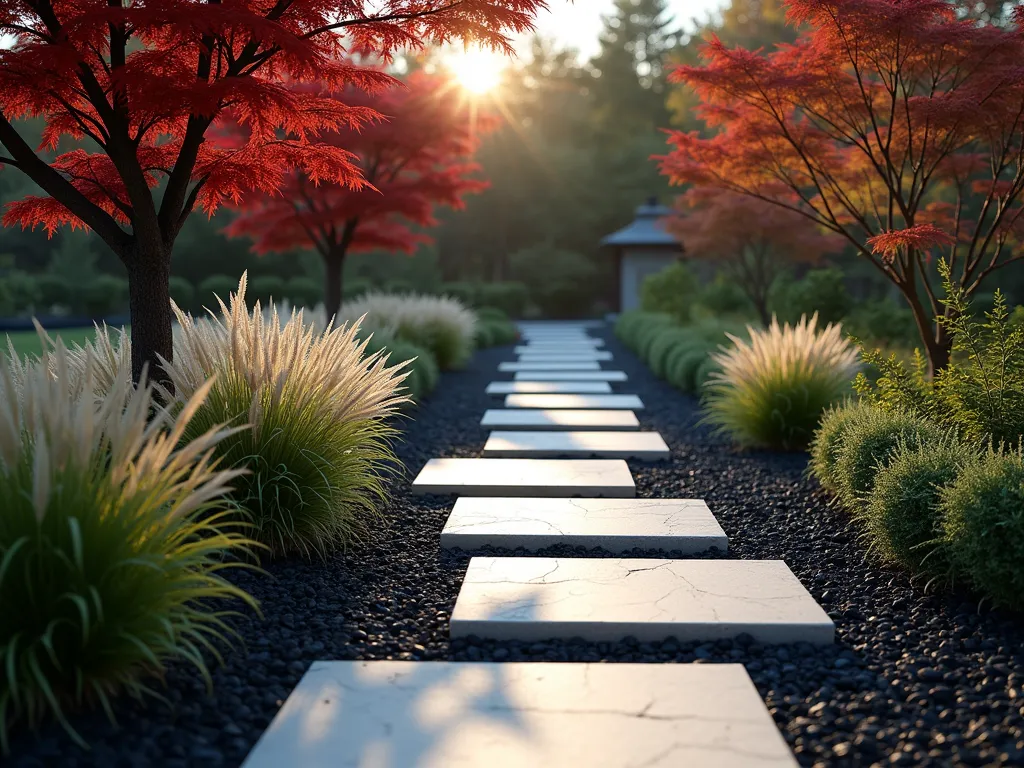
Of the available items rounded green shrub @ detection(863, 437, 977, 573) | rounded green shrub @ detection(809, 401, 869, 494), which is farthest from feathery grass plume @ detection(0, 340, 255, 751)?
rounded green shrub @ detection(809, 401, 869, 494)

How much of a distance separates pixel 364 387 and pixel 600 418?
368 centimetres

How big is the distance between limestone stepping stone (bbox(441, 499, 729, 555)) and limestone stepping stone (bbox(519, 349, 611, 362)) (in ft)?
25.6

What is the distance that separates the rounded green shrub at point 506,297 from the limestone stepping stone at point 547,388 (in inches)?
575

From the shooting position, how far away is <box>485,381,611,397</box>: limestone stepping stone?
8634 millimetres

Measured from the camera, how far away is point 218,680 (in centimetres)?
237

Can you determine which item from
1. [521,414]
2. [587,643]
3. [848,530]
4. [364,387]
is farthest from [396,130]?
[587,643]

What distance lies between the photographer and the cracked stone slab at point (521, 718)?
196cm

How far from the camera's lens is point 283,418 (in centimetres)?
346

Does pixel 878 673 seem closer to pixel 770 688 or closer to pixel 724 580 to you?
pixel 770 688

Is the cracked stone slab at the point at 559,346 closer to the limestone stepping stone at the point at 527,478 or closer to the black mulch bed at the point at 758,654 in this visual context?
the limestone stepping stone at the point at 527,478

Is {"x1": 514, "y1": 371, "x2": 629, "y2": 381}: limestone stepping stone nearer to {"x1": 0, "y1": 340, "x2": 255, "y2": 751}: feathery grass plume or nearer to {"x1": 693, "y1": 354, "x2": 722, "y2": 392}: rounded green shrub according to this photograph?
{"x1": 693, "y1": 354, "x2": 722, "y2": 392}: rounded green shrub

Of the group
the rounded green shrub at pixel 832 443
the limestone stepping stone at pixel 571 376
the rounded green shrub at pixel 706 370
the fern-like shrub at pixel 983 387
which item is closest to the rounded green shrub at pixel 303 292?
the limestone stepping stone at pixel 571 376

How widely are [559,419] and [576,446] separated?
1.15m

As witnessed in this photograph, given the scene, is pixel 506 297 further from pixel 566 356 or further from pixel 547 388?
pixel 547 388
